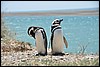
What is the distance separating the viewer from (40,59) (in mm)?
2621

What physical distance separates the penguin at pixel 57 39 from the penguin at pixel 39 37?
Result: 0.07m

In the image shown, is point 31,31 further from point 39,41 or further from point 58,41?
point 58,41

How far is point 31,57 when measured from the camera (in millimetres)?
2723

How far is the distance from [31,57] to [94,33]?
0.55 m

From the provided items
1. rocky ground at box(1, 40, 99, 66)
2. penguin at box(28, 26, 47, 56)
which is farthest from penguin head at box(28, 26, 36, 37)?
rocky ground at box(1, 40, 99, 66)

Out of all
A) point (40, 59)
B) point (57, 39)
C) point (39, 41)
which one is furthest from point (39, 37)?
point (40, 59)

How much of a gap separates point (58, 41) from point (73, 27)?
0.99ft

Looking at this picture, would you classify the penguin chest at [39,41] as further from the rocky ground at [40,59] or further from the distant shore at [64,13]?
the distant shore at [64,13]

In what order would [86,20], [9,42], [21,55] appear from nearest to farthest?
[86,20] < [21,55] < [9,42]

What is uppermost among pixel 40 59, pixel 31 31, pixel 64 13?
pixel 64 13

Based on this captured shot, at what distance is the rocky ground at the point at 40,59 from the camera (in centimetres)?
250

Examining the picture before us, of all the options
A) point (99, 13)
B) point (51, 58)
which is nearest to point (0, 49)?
point (51, 58)

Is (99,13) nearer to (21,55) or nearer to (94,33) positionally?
(94,33)

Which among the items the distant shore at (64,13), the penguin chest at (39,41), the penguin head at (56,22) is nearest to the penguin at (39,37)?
the penguin chest at (39,41)
